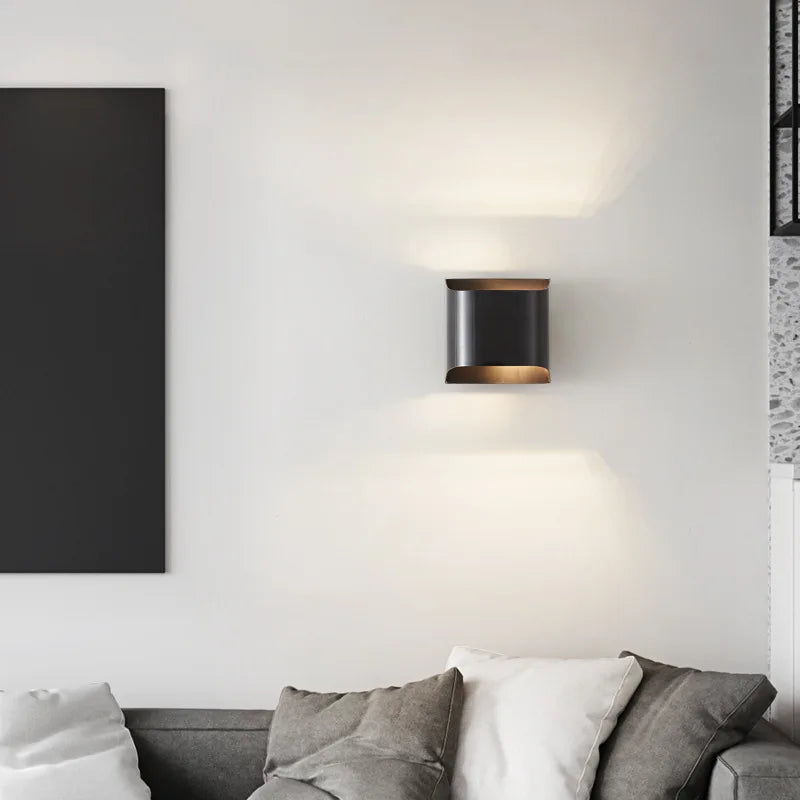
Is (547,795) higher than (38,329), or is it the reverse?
(38,329)

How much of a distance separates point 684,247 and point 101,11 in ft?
6.26

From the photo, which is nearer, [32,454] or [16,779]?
[16,779]

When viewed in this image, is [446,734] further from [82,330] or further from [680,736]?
[82,330]

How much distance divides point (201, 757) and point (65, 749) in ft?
1.17

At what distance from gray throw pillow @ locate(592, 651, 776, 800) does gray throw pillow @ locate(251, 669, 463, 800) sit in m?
0.40

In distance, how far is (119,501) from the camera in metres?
2.77

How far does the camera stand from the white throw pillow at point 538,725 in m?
2.21

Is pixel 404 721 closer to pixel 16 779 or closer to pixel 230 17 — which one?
pixel 16 779

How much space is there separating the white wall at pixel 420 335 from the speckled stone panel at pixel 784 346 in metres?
0.04

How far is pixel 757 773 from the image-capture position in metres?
2.02

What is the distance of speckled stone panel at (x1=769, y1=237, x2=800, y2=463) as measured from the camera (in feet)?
9.00

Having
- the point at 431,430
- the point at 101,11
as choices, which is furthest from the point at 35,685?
the point at 101,11

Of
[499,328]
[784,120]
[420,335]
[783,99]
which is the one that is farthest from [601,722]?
[783,99]

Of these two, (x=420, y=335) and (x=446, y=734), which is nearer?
(x=446, y=734)
